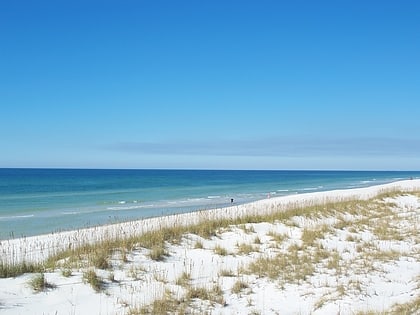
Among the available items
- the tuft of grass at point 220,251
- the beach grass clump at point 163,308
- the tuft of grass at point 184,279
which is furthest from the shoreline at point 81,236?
the beach grass clump at point 163,308

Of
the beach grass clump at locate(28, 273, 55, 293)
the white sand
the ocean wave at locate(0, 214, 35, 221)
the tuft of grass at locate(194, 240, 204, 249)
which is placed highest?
the beach grass clump at locate(28, 273, 55, 293)

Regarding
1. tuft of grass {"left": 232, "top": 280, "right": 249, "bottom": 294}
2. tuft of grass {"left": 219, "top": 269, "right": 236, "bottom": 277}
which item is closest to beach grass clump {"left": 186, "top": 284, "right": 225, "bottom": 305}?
tuft of grass {"left": 232, "top": 280, "right": 249, "bottom": 294}

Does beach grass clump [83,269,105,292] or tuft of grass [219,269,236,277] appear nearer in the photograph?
beach grass clump [83,269,105,292]

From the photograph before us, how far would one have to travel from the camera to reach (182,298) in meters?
6.38

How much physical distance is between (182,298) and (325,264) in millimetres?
3620

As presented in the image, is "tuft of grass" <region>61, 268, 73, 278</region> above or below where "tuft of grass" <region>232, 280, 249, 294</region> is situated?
above

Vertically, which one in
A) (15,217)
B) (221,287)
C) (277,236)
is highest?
(277,236)

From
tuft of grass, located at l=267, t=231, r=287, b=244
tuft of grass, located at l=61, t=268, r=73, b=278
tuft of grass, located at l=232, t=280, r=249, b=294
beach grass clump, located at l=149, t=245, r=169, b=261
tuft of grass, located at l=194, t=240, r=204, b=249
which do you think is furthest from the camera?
tuft of grass, located at l=267, t=231, r=287, b=244

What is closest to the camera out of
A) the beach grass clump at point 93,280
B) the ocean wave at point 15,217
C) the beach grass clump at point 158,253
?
the beach grass clump at point 93,280

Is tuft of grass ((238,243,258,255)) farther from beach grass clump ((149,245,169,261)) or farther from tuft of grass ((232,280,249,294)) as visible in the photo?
tuft of grass ((232,280,249,294))

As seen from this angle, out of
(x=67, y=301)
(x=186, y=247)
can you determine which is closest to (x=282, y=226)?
(x=186, y=247)

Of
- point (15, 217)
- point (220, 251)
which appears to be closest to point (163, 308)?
point (220, 251)

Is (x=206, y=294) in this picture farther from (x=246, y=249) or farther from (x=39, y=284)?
(x=246, y=249)

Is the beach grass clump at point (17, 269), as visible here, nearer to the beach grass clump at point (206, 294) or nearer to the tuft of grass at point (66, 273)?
the tuft of grass at point (66, 273)
